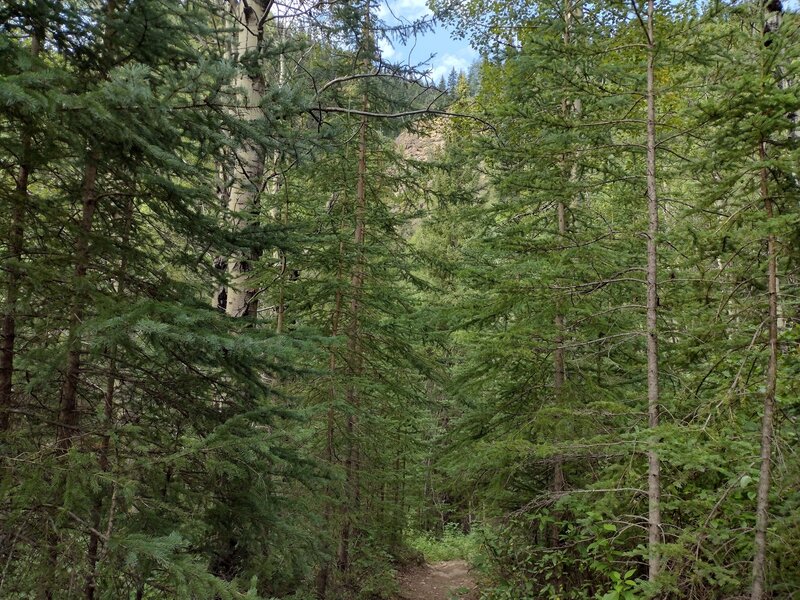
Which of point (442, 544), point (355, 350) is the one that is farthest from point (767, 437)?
point (442, 544)

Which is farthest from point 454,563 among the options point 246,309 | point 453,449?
point 246,309

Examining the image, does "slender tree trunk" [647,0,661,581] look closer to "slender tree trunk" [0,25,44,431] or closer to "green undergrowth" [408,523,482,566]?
"slender tree trunk" [0,25,44,431]

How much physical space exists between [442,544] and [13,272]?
1866cm

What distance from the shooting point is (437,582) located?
14133 mm

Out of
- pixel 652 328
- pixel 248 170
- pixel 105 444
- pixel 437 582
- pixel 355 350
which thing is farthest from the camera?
pixel 437 582

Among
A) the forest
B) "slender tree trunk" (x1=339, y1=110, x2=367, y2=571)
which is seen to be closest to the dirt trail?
"slender tree trunk" (x1=339, y1=110, x2=367, y2=571)

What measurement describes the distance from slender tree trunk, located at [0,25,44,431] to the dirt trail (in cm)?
971

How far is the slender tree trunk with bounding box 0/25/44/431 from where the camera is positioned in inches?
131

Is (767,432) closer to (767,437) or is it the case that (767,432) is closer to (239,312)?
(767,437)

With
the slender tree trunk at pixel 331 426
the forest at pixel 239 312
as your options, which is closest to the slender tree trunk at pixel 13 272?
the forest at pixel 239 312

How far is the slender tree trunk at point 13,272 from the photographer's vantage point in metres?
3.33

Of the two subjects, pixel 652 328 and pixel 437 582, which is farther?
pixel 437 582

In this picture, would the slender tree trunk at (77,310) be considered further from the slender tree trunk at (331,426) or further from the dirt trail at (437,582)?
the dirt trail at (437,582)

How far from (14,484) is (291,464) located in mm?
1761
